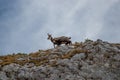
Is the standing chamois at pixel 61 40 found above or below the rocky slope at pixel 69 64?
above

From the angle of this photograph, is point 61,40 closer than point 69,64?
No

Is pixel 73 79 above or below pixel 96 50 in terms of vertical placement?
below

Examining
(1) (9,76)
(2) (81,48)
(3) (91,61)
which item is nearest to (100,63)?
(3) (91,61)

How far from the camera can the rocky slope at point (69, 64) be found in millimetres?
36656

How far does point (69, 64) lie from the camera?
3769cm

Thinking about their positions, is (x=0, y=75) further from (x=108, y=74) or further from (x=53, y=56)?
(x=108, y=74)

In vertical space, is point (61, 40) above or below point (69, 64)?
above

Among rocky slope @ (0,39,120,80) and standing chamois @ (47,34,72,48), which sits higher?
standing chamois @ (47,34,72,48)

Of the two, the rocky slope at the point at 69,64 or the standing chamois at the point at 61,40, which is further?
the standing chamois at the point at 61,40

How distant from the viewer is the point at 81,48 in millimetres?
41031

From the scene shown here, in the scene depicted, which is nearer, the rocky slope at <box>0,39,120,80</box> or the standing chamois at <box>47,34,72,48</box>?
the rocky slope at <box>0,39,120,80</box>

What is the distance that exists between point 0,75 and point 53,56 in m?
6.10

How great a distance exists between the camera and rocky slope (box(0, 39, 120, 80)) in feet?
120

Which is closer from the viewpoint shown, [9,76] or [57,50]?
[9,76]
